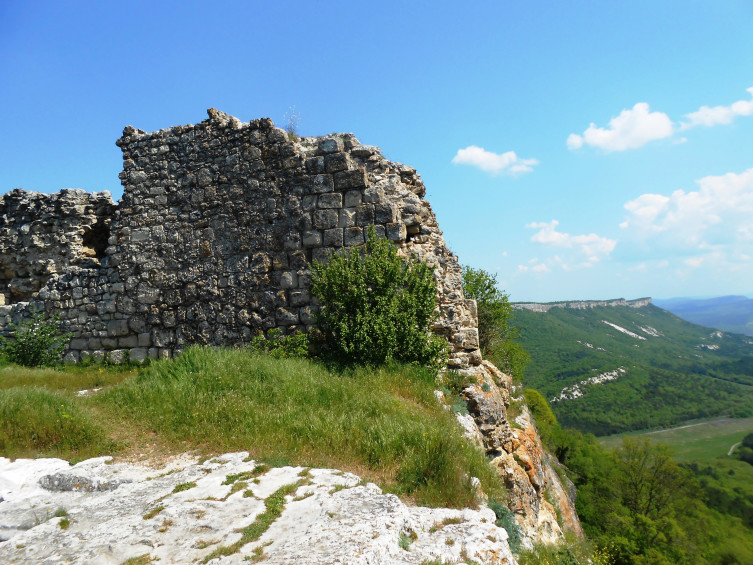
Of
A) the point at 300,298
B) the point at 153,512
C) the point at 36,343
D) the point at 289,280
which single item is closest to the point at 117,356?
the point at 36,343

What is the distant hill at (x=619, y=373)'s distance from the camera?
8194cm

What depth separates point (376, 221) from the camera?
8969 mm

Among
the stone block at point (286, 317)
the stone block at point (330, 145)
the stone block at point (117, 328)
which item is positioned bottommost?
the stone block at point (117, 328)

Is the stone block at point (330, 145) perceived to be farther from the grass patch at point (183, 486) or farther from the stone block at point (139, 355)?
the grass patch at point (183, 486)

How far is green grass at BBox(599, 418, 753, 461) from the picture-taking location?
72812mm

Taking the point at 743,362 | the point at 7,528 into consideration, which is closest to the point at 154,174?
the point at 7,528

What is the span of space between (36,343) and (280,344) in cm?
659

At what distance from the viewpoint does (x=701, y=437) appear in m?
81.9

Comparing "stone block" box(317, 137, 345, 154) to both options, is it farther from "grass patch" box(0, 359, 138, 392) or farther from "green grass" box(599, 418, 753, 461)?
"green grass" box(599, 418, 753, 461)

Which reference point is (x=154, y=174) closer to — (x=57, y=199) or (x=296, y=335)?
(x=57, y=199)

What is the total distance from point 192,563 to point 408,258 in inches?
255

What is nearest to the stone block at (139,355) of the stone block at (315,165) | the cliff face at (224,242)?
the cliff face at (224,242)

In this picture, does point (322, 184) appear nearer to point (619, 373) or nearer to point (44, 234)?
point (44, 234)

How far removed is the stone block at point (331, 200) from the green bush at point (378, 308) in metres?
1.22
